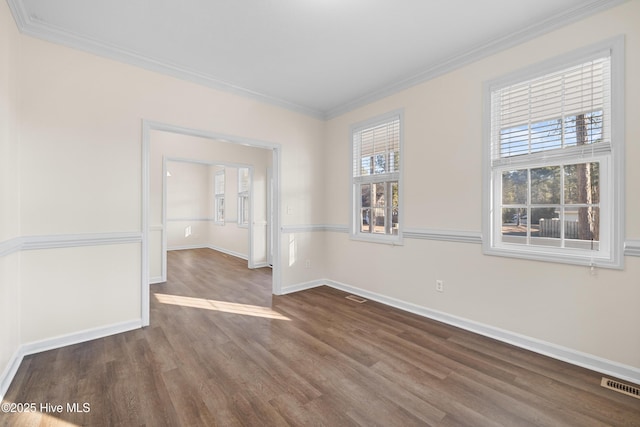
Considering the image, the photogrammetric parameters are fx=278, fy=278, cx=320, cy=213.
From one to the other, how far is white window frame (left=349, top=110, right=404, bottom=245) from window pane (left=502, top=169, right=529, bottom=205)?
111 cm

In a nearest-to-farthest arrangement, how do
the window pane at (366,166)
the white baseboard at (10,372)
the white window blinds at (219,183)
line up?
the white baseboard at (10,372) → the window pane at (366,166) → the white window blinds at (219,183)

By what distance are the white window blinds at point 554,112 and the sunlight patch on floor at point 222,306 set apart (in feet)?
9.84

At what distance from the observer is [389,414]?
173cm

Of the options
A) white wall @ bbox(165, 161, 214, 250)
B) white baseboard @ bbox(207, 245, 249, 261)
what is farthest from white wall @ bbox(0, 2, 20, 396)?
white wall @ bbox(165, 161, 214, 250)

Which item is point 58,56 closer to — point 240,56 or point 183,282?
point 240,56

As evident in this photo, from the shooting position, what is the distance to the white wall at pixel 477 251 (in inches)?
80.8

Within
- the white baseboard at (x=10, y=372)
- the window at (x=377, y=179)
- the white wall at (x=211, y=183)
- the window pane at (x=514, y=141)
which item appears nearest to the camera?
the white baseboard at (x=10, y=372)

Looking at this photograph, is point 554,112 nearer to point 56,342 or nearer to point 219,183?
point 56,342

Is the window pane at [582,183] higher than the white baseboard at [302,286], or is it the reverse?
the window pane at [582,183]

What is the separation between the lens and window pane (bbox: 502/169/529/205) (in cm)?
262

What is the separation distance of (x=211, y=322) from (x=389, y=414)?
2.15 m


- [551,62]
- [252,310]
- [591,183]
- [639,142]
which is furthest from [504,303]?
[252,310]

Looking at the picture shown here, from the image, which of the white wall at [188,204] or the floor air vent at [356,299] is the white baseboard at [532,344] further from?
the white wall at [188,204]

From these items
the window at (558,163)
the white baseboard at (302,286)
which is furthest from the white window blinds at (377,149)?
the white baseboard at (302,286)
